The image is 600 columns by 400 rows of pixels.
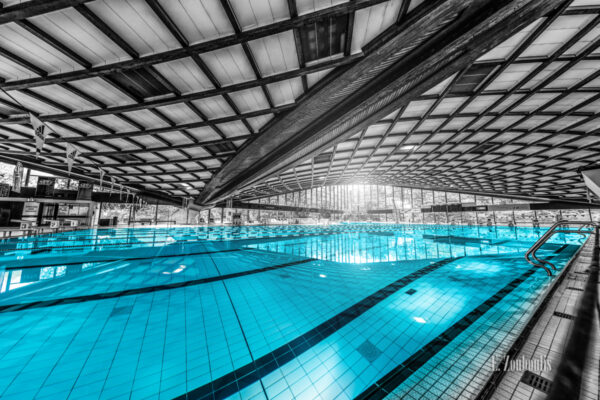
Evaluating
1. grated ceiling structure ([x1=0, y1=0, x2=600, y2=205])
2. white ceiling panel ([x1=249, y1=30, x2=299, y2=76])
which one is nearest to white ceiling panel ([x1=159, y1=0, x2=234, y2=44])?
grated ceiling structure ([x1=0, y1=0, x2=600, y2=205])

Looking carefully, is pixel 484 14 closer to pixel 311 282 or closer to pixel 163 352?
pixel 311 282

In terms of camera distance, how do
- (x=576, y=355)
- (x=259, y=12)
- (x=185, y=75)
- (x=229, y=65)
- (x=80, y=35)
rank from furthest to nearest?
(x=185, y=75)
(x=229, y=65)
(x=80, y=35)
(x=259, y=12)
(x=576, y=355)

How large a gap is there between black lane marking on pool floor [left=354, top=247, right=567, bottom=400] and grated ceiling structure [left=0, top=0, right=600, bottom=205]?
428cm

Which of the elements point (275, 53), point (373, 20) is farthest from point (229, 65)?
point (373, 20)

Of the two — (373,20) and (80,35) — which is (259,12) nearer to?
(373,20)

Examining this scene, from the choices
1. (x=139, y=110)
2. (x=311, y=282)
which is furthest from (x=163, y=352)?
(x=139, y=110)

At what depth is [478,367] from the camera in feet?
6.38

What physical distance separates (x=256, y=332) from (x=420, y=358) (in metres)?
1.92

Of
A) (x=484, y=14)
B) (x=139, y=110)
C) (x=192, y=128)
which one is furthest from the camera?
(x=192, y=128)

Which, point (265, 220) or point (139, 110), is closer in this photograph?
point (139, 110)

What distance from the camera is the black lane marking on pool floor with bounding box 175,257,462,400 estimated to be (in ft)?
5.92

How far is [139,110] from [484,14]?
8.03 meters

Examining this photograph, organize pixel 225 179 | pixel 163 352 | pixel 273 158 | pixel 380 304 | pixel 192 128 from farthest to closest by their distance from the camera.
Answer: pixel 225 179, pixel 273 158, pixel 192 128, pixel 380 304, pixel 163 352

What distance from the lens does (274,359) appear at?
87.1 inches
